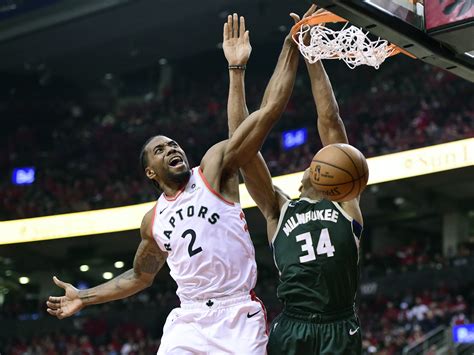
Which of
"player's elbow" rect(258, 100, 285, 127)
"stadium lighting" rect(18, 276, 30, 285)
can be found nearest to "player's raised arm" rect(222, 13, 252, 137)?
"player's elbow" rect(258, 100, 285, 127)

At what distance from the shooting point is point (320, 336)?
4641 mm

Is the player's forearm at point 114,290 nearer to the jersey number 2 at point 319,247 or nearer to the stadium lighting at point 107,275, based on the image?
the jersey number 2 at point 319,247

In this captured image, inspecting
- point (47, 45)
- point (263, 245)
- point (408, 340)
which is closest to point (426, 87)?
point (263, 245)

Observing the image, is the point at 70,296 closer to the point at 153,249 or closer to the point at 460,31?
the point at 153,249

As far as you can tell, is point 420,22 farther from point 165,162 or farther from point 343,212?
point 165,162

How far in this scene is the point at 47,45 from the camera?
1039 inches

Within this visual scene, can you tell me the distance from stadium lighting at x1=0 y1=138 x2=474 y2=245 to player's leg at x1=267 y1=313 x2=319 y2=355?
12.4 m

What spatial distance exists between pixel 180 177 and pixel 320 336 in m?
1.24

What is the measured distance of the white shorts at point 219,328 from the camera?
465 centimetres

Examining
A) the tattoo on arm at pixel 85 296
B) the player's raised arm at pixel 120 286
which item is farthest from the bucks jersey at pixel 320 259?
the tattoo on arm at pixel 85 296

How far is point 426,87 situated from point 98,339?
35.0ft

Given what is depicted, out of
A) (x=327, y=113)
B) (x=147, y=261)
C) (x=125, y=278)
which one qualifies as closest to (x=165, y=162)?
(x=147, y=261)

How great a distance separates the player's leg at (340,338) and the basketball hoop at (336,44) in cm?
157

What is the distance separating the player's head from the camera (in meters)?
4.99
